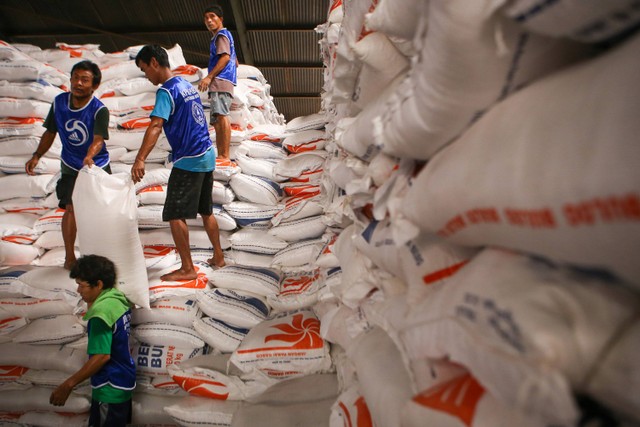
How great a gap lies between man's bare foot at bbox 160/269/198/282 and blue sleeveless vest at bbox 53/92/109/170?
34.6 inches

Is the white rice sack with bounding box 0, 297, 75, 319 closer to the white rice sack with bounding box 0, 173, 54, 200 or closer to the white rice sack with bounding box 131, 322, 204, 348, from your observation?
the white rice sack with bounding box 131, 322, 204, 348

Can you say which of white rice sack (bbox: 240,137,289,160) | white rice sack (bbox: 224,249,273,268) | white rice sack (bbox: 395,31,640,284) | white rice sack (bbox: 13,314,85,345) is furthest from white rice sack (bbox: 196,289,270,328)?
white rice sack (bbox: 395,31,640,284)

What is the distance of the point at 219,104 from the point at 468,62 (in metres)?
2.92

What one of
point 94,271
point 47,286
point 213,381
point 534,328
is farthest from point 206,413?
point 534,328

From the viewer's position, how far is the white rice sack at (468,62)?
489 millimetres

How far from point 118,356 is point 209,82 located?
2.18 meters

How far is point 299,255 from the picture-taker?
239 centimetres

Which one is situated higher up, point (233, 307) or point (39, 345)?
point (233, 307)

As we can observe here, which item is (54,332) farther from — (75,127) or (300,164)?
(300,164)

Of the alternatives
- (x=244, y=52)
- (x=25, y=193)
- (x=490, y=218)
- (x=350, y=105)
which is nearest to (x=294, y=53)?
(x=244, y=52)

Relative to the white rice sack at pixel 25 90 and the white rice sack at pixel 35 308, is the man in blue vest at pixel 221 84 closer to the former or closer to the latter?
the white rice sack at pixel 25 90

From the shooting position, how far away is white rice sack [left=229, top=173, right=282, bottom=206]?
2891 mm

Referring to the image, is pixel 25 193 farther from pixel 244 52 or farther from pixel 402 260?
pixel 244 52

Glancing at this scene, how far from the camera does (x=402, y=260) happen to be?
2.83ft
